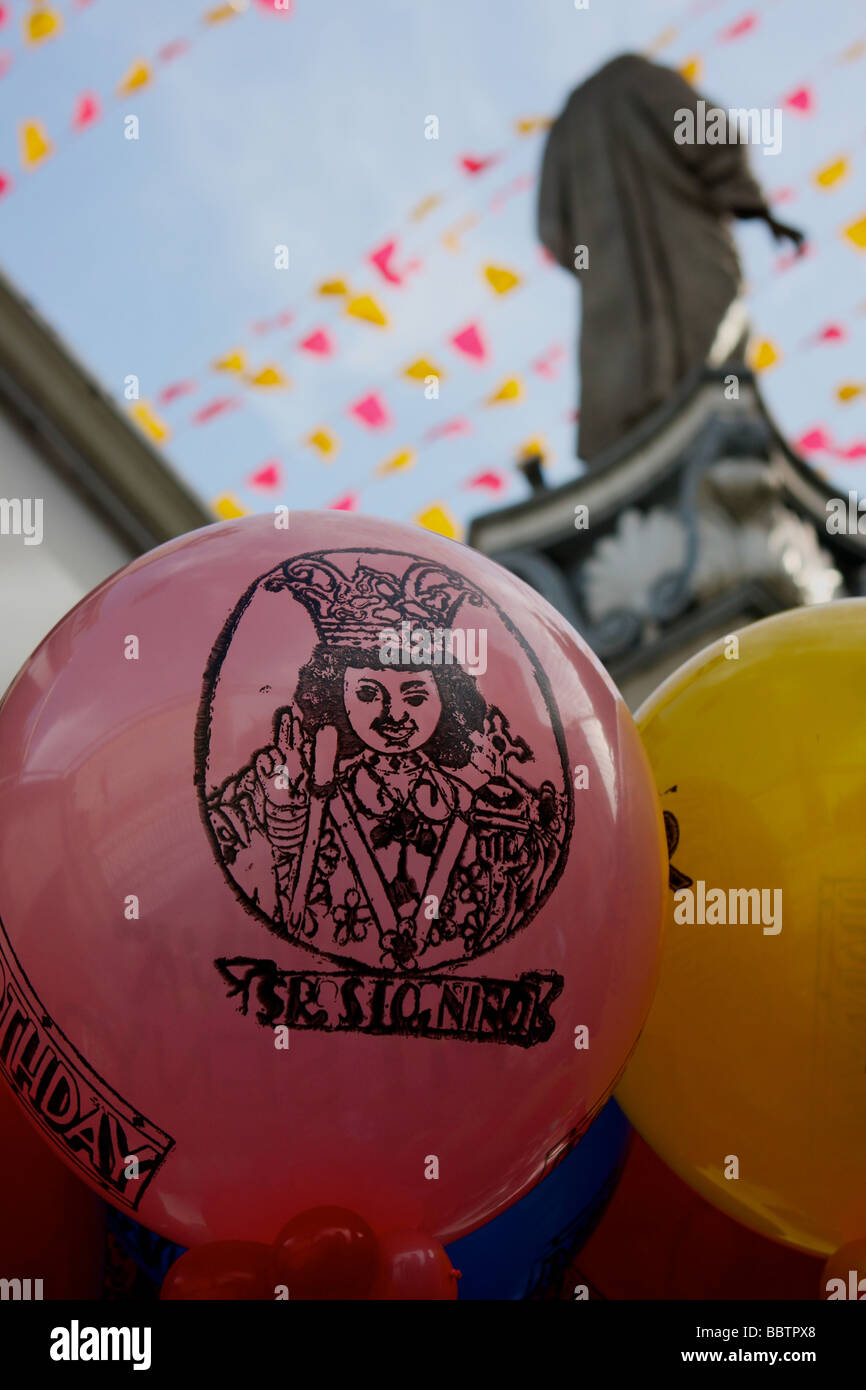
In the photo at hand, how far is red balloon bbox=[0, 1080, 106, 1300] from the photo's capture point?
68.4 inches

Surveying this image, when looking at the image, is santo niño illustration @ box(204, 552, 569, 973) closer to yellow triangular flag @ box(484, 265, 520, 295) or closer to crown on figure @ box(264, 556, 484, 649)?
crown on figure @ box(264, 556, 484, 649)

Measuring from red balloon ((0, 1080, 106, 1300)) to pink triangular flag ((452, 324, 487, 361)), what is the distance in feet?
17.1

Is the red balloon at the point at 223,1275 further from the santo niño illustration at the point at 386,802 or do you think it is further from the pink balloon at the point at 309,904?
the santo niño illustration at the point at 386,802

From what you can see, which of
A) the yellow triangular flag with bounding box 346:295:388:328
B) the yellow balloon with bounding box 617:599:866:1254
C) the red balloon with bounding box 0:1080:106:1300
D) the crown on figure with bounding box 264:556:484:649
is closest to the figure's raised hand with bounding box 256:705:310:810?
the crown on figure with bounding box 264:556:484:649

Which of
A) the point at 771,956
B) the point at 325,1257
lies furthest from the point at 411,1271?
the point at 771,956

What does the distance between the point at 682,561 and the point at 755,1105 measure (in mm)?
3848

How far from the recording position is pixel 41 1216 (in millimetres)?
1787

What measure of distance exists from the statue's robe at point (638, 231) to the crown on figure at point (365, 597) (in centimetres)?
486

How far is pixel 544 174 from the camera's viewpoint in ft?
23.3

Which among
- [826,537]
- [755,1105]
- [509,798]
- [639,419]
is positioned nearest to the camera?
[509,798]

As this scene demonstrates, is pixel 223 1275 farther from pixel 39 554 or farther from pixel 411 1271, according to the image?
pixel 39 554
